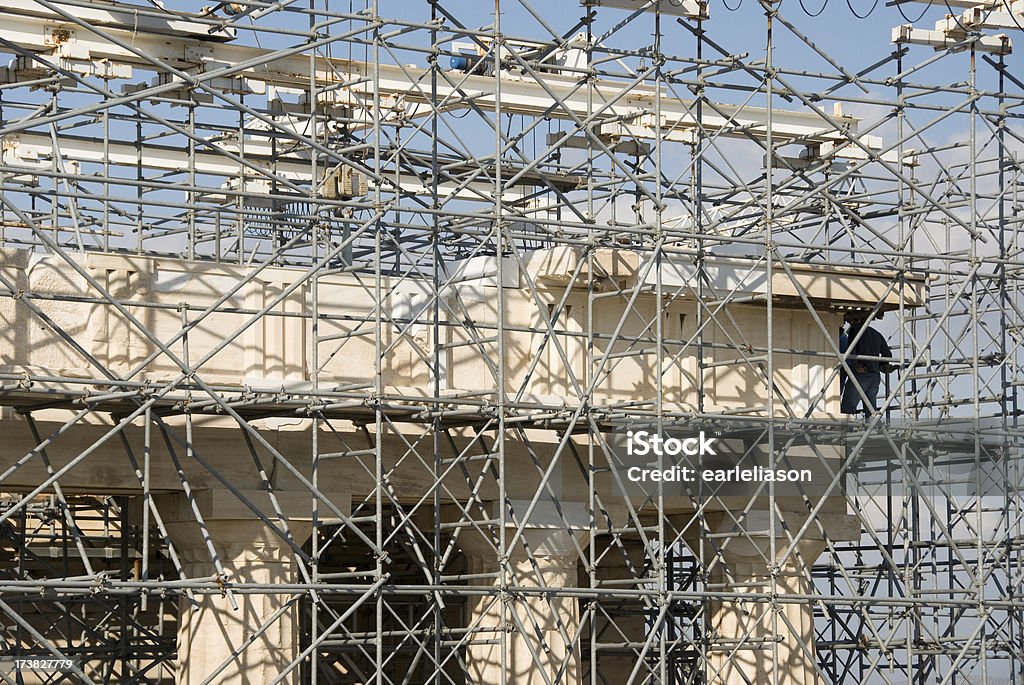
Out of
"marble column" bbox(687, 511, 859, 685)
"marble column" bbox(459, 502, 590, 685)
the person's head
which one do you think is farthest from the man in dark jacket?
"marble column" bbox(459, 502, 590, 685)

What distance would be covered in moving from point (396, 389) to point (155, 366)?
293 cm

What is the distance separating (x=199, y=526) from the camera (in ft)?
73.4

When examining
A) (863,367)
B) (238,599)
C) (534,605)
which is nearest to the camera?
(238,599)

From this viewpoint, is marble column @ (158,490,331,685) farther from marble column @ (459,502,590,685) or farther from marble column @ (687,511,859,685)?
marble column @ (687,511,859,685)

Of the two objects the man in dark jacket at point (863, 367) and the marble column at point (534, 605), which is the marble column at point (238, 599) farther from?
the man in dark jacket at point (863, 367)

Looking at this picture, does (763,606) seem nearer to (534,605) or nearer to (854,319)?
(534,605)

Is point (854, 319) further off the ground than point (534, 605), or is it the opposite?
point (854, 319)

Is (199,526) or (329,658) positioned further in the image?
(329,658)

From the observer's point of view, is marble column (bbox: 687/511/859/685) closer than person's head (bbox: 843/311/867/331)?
Yes

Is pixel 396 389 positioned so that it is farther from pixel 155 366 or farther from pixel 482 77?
pixel 482 77

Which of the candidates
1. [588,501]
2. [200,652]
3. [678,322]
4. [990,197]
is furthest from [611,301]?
[200,652]

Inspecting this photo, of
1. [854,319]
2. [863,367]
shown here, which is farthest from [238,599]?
[854,319]

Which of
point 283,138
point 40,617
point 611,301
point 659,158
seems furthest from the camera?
point 283,138

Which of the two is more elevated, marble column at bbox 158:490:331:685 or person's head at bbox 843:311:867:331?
person's head at bbox 843:311:867:331
